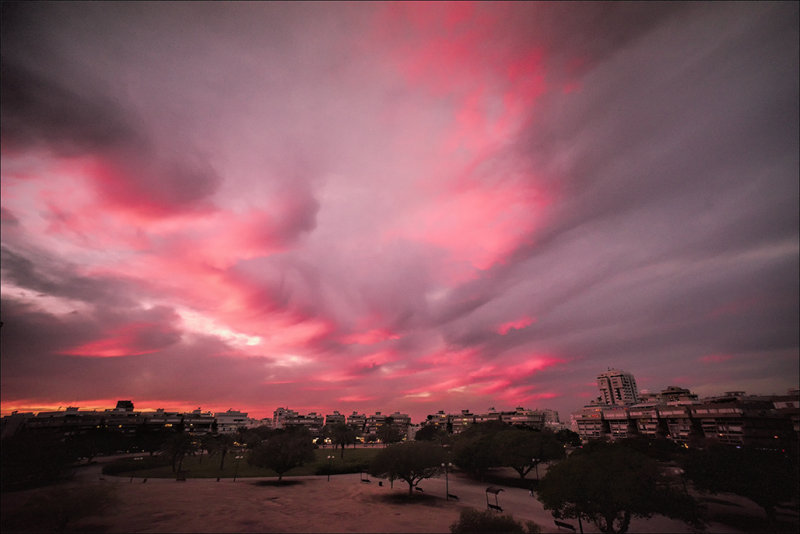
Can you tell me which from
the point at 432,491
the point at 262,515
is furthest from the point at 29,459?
the point at 432,491

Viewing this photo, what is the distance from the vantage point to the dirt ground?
126 feet

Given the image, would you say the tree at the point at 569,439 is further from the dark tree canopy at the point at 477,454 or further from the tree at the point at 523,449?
the dark tree canopy at the point at 477,454

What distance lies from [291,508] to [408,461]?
18996mm

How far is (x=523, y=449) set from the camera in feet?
228

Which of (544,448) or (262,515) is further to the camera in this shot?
(544,448)

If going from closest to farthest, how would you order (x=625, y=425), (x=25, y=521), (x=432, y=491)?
1. (x=25, y=521)
2. (x=432, y=491)
3. (x=625, y=425)

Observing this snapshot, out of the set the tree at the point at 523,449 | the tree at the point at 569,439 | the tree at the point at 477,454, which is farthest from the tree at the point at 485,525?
the tree at the point at 569,439

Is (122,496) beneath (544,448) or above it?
beneath

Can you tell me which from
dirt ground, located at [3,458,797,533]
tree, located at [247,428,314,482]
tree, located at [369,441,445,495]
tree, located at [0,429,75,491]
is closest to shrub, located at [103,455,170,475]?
dirt ground, located at [3,458,797,533]

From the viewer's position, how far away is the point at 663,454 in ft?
297

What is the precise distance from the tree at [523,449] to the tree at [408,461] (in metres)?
20.6

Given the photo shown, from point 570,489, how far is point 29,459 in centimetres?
8437

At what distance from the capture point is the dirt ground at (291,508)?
126ft

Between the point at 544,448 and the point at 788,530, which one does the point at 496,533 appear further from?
the point at 544,448
